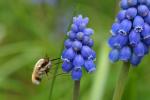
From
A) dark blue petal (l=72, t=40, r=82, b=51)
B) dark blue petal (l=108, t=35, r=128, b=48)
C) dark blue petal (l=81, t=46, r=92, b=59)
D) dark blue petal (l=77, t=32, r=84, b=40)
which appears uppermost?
dark blue petal (l=77, t=32, r=84, b=40)

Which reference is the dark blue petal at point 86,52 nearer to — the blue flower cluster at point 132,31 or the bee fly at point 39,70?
the blue flower cluster at point 132,31

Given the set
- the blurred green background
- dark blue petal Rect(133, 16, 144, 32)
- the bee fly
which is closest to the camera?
dark blue petal Rect(133, 16, 144, 32)

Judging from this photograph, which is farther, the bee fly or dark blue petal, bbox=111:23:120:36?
the bee fly

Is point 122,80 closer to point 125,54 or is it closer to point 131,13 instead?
point 125,54

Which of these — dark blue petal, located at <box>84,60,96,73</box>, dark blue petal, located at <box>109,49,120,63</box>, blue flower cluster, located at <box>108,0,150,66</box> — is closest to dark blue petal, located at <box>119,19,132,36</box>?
blue flower cluster, located at <box>108,0,150,66</box>

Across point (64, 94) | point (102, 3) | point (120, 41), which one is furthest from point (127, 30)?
point (102, 3)

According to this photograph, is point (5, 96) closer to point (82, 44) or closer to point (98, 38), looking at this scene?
point (98, 38)

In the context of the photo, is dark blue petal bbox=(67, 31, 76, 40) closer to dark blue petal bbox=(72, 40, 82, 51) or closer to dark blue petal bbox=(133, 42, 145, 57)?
dark blue petal bbox=(72, 40, 82, 51)

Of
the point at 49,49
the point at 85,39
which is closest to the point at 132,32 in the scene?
the point at 85,39
